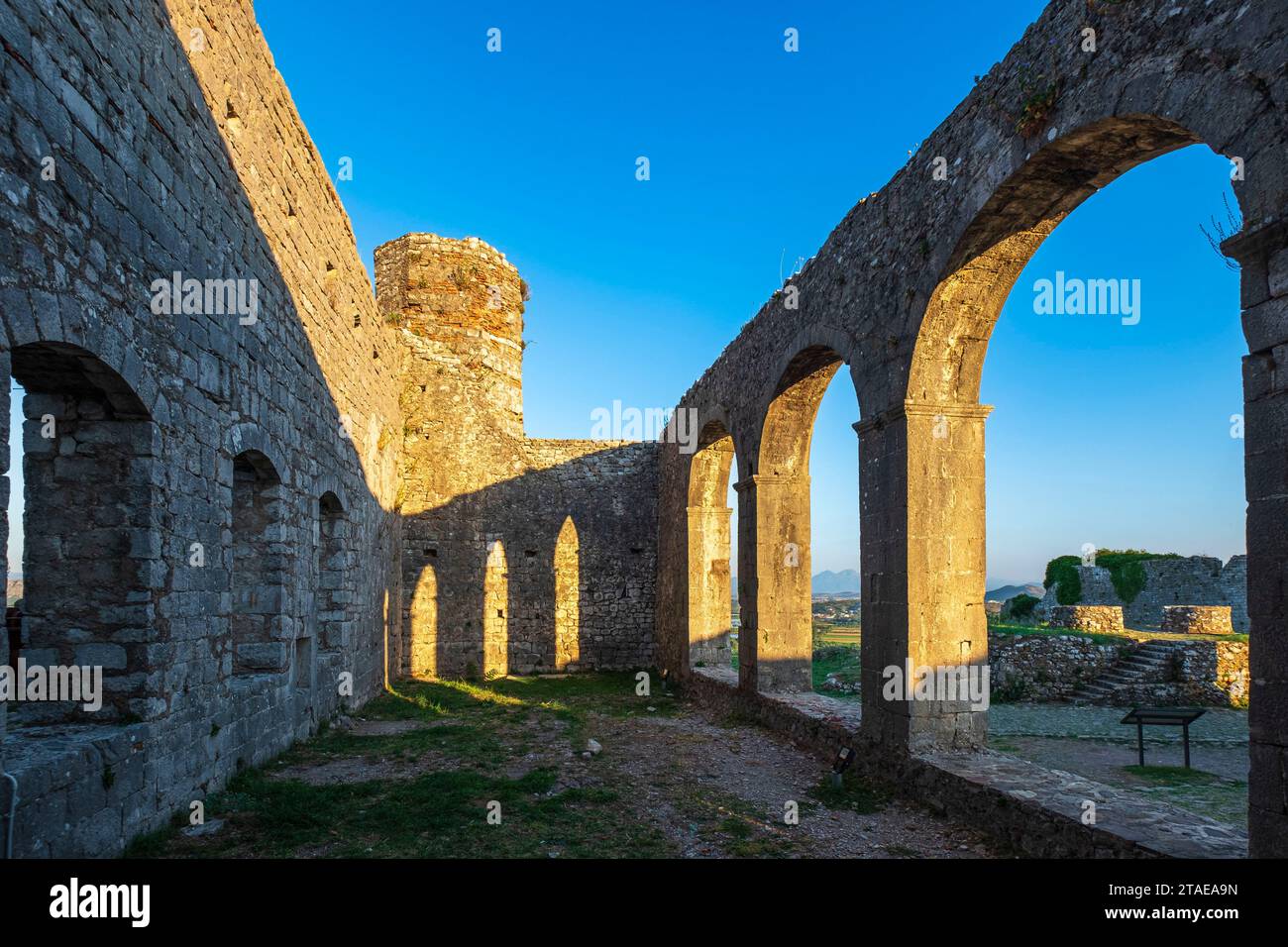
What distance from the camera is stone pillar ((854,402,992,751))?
20.2ft

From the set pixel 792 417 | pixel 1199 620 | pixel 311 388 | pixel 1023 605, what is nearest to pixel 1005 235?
pixel 792 417

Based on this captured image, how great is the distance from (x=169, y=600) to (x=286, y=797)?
5.81ft

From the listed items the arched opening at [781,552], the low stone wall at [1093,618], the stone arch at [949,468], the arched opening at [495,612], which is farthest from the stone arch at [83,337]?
the low stone wall at [1093,618]

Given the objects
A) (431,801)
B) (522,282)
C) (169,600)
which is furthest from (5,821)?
(522,282)

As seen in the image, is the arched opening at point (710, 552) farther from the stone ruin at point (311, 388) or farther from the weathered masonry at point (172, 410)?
the weathered masonry at point (172, 410)

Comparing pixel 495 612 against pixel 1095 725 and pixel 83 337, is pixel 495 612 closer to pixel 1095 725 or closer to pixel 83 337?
pixel 1095 725

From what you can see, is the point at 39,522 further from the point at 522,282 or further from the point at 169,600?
the point at 522,282

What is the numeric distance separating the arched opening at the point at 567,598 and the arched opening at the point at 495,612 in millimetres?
968

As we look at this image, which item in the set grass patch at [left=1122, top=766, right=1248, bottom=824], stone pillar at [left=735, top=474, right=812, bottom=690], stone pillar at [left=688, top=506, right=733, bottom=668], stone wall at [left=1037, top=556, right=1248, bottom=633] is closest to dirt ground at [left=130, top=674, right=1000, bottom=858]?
stone pillar at [left=735, top=474, right=812, bottom=690]

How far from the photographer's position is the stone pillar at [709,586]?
12.7 metres

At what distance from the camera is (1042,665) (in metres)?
13.2

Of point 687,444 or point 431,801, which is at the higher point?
point 687,444

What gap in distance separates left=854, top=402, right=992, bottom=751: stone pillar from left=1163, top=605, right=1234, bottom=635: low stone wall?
44.6ft

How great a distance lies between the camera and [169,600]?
16.1ft
